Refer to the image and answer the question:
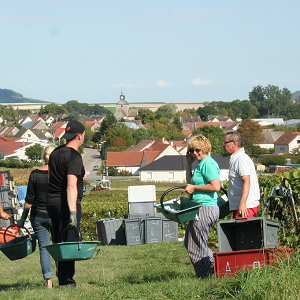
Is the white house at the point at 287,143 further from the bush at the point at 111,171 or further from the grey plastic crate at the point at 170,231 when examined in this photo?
the grey plastic crate at the point at 170,231

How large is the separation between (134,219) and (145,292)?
8383mm

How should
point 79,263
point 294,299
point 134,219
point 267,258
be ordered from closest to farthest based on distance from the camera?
point 294,299
point 267,258
point 79,263
point 134,219

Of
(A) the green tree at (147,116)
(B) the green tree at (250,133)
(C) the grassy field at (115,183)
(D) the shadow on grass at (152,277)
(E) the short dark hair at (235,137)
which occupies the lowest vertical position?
(C) the grassy field at (115,183)

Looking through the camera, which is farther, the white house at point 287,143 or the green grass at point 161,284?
the white house at point 287,143

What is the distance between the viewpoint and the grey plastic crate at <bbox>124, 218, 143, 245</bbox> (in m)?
13.0

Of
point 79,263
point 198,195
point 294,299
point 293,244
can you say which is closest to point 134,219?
point 79,263

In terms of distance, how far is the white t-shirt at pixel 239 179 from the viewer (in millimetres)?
5988

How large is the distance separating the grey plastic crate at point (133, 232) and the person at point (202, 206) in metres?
7.31

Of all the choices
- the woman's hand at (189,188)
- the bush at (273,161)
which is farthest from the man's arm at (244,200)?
the bush at (273,161)

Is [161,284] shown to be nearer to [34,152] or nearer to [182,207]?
[182,207]

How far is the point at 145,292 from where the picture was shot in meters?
4.68

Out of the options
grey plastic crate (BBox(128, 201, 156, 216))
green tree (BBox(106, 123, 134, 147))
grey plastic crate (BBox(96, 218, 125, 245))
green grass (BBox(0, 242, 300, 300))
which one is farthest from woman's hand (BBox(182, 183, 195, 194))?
green tree (BBox(106, 123, 134, 147))

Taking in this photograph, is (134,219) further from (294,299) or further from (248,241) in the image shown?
(294,299)

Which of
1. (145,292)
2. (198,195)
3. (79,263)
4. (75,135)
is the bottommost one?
(79,263)
